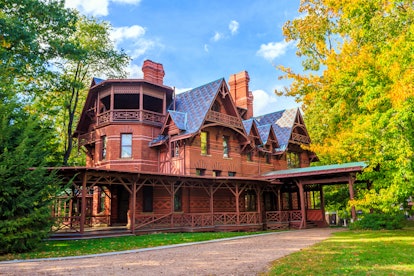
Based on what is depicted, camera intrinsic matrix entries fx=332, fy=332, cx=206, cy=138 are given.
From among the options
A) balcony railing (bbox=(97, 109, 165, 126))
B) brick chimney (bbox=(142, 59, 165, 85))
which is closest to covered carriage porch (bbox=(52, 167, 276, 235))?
balcony railing (bbox=(97, 109, 165, 126))

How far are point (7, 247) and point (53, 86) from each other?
60.5 ft

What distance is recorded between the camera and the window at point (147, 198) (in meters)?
22.4

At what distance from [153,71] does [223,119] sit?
7.09m

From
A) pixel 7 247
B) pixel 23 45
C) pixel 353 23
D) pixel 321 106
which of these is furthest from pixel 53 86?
pixel 353 23

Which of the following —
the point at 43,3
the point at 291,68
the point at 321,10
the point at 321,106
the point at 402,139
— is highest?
the point at 321,10

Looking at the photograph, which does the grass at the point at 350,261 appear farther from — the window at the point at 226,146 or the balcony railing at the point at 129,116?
the balcony railing at the point at 129,116

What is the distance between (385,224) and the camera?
1888cm

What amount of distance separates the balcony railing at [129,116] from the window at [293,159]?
550 inches

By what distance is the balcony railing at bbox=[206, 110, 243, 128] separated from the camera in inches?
945

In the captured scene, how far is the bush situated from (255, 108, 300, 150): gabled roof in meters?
11.4

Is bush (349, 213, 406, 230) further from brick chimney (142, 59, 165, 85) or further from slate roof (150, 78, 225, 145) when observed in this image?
brick chimney (142, 59, 165, 85)

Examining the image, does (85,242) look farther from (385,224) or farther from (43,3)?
(385,224)

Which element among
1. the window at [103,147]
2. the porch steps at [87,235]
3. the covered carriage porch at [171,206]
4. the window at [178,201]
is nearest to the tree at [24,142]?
the porch steps at [87,235]

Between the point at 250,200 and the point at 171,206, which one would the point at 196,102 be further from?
the point at 250,200
